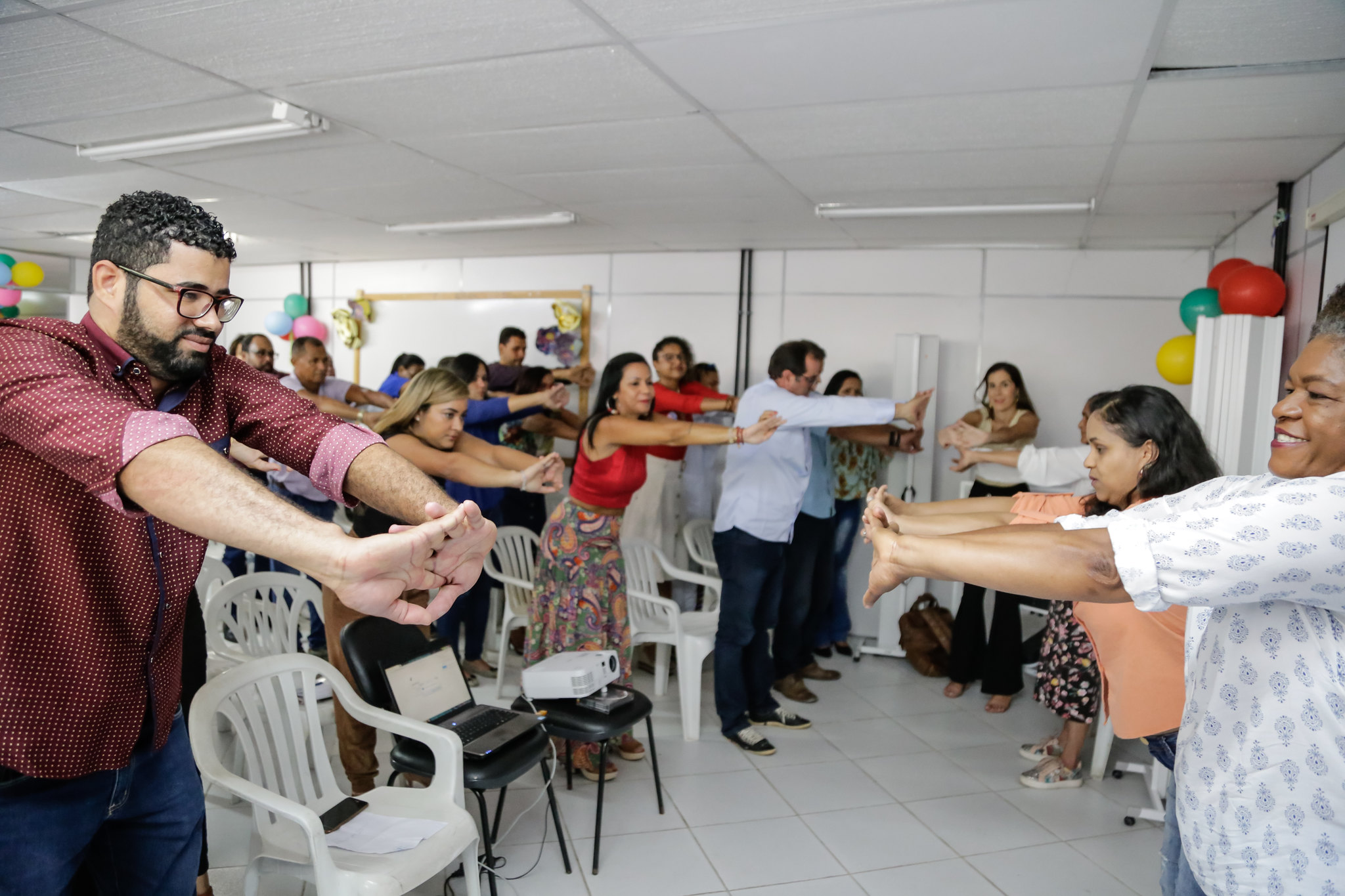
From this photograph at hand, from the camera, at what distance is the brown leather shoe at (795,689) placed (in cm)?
429

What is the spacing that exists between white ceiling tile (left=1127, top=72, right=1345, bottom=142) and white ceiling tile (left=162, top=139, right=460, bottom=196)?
2.78 metres

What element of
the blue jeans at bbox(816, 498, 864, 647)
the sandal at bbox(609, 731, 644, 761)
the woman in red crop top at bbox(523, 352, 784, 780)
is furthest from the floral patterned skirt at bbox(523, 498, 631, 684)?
the blue jeans at bbox(816, 498, 864, 647)

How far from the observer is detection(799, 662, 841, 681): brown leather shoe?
Answer: 4633mm

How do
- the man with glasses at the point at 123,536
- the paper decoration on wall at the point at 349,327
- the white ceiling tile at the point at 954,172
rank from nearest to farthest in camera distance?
the man with glasses at the point at 123,536, the white ceiling tile at the point at 954,172, the paper decoration on wall at the point at 349,327

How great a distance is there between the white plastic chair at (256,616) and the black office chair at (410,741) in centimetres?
65

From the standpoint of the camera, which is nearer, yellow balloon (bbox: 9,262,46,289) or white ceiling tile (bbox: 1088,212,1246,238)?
white ceiling tile (bbox: 1088,212,1246,238)

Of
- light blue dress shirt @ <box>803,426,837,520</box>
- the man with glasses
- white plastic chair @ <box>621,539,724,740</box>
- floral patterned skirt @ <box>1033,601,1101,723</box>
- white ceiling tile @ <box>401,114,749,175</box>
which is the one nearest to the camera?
the man with glasses

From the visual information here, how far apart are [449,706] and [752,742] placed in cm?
156

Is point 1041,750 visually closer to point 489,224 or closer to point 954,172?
point 954,172

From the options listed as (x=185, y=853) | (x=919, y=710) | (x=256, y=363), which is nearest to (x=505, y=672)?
(x=919, y=710)

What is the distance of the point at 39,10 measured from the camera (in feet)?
6.95

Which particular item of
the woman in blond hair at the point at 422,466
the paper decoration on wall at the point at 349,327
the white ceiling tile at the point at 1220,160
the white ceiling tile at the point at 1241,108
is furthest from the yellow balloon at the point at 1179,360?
the paper decoration on wall at the point at 349,327

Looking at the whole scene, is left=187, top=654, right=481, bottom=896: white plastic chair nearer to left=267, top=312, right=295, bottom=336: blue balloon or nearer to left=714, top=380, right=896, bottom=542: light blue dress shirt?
left=714, top=380, right=896, bottom=542: light blue dress shirt

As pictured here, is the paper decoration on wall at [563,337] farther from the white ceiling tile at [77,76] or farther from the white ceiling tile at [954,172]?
the white ceiling tile at [77,76]
